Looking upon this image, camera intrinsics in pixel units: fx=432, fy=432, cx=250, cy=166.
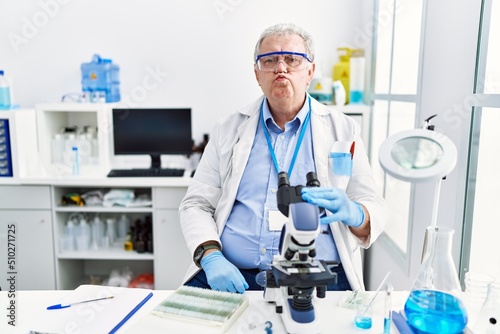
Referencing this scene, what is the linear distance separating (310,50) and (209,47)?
5.07 feet

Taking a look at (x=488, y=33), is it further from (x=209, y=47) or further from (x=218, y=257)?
(x=209, y=47)

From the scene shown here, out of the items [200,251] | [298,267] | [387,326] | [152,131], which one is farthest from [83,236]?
[387,326]

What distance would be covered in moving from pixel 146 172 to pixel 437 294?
217 centimetres

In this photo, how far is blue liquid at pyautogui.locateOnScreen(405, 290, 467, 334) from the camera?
0.94 m

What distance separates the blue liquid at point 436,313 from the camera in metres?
0.94

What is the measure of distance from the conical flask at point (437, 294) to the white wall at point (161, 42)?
7.28 feet

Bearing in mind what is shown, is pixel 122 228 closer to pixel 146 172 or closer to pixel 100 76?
pixel 146 172

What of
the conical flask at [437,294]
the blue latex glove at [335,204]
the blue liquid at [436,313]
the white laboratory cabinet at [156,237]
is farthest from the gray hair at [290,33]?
the white laboratory cabinet at [156,237]

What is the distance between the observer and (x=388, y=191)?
8.61 ft

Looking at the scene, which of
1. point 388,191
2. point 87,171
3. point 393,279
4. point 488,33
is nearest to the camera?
point 488,33

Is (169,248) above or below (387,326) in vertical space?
below

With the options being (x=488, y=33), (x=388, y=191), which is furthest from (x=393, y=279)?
(x=488, y=33)

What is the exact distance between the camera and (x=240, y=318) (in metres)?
1.12

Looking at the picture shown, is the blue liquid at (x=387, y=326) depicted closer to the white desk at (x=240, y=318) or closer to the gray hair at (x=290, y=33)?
the white desk at (x=240, y=318)
